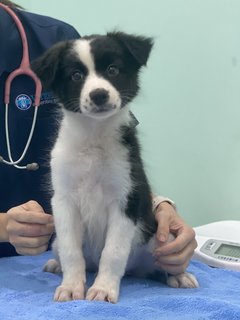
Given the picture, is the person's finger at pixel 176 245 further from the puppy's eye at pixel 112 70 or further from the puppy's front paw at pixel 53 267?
the puppy's eye at pixel 112 70

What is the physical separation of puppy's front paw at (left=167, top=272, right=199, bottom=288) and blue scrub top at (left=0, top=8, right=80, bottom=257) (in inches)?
19.9

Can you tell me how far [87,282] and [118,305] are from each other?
0.83 ft

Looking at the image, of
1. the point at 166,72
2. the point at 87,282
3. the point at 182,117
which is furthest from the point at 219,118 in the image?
the point at 87,282

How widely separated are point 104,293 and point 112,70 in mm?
528

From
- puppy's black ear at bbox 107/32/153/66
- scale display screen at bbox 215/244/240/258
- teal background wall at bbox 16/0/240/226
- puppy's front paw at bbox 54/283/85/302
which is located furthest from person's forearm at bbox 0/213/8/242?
teal background wall at bbox 16/0/240/226

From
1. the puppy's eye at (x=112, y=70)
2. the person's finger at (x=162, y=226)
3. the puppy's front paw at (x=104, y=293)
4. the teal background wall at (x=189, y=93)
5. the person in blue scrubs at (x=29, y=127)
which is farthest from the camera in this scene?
the teal background wall at (x=189, y=93)

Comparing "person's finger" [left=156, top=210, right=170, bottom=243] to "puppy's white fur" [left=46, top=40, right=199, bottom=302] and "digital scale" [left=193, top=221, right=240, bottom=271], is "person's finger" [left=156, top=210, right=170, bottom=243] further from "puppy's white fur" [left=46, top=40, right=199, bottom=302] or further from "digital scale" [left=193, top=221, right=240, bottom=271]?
"digital scale" [left=193, top=221, right=240, bottom=271]

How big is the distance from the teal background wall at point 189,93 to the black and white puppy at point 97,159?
901 millimetres

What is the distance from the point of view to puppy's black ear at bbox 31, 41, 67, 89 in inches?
47.1

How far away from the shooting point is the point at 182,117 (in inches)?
91.4

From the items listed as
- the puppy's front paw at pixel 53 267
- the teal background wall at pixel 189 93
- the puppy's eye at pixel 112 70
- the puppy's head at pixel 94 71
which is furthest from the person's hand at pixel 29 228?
the teal background wall at pixel 189 93

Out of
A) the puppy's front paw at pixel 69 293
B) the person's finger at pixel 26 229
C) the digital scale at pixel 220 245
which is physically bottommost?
the digital scale at pixel 220 245

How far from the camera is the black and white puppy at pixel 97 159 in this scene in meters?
1.16

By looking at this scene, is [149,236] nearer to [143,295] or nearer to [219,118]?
[143,295]
